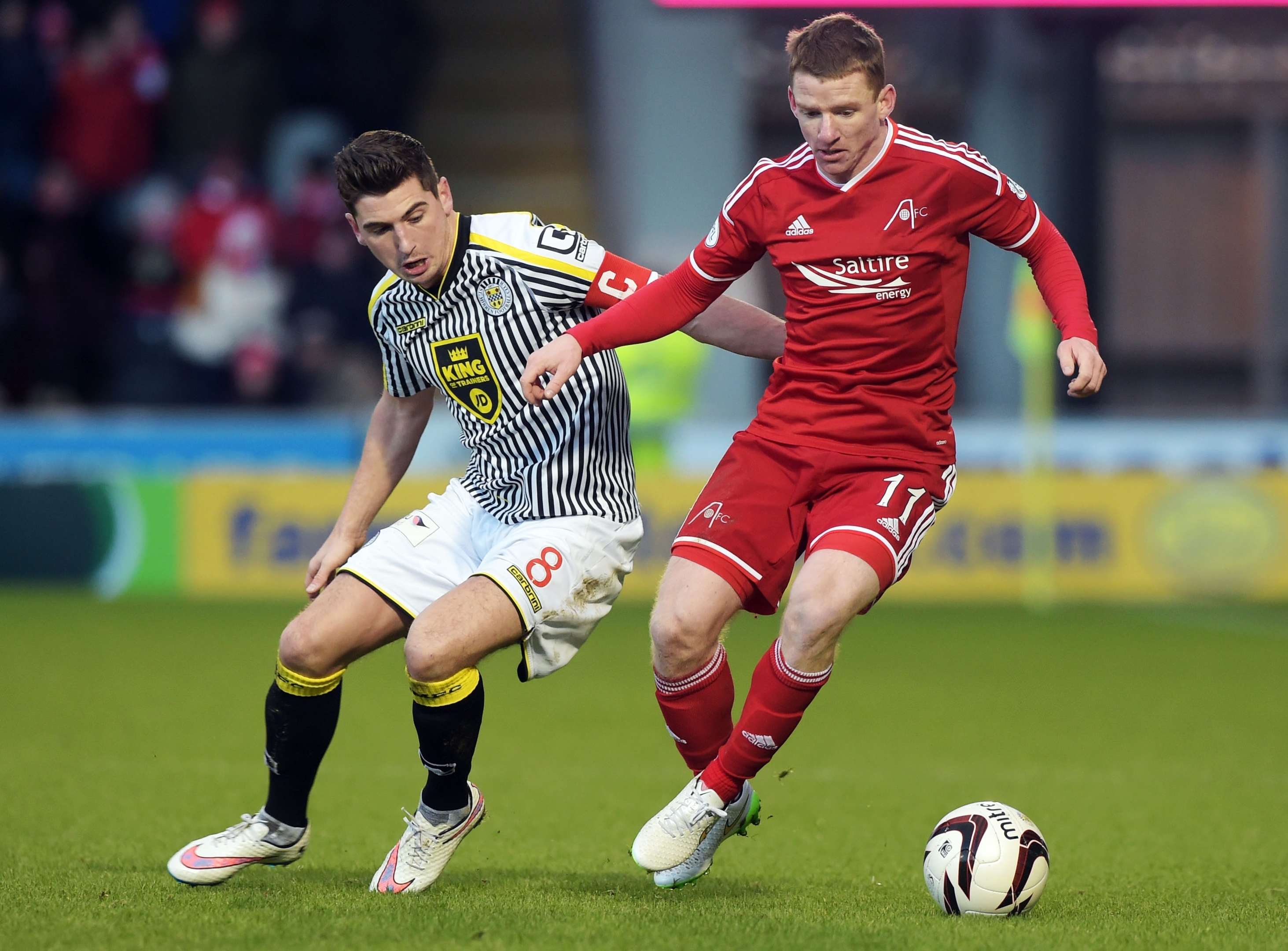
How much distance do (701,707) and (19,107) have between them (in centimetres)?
1131

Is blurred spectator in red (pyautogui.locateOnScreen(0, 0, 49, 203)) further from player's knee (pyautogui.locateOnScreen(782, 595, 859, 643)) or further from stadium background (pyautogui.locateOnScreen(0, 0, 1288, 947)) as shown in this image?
player's knee (pyautogui.locateOnScreen(782, 595, 859, 643))

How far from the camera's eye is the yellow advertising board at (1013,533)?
11.1 m

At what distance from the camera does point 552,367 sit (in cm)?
394

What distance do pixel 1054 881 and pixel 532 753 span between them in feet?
8.29

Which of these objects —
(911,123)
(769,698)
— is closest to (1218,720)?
(769,698)

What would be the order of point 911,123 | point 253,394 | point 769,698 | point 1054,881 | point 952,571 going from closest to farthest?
point 769,698 → point 1054,881 → point 952,571 → point 253,394 → point 911,123

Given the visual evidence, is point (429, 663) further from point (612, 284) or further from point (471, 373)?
point (612, 284)

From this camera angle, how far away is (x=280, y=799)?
424cm

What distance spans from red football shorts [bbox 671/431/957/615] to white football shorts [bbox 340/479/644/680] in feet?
0.74

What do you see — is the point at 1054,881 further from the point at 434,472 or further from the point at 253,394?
the point at 253,394

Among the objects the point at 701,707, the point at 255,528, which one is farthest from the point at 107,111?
the point at 701,707

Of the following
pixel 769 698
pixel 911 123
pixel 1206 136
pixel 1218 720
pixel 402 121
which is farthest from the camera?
pixel 1206 136

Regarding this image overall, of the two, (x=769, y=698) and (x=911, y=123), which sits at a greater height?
(x=911, y=123)

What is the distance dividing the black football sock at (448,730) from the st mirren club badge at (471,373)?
2.15 ft
